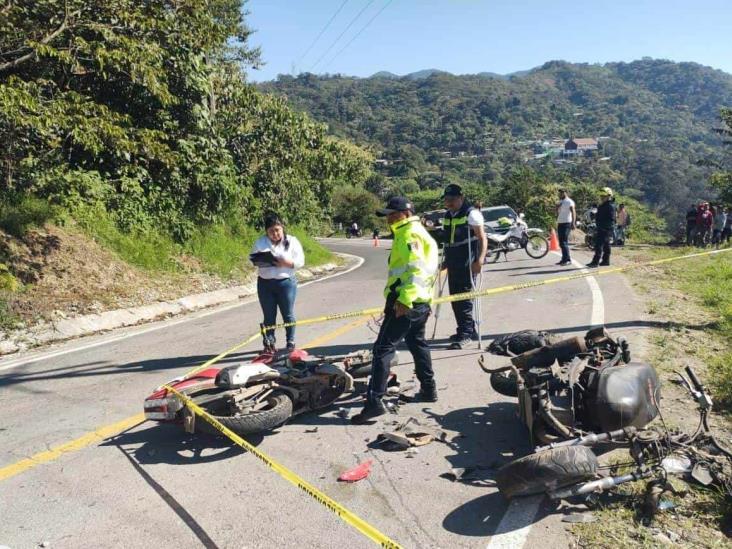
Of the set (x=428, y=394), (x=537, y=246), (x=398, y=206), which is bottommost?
(x=537, y=246)

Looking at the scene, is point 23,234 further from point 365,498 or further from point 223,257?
point 365,498

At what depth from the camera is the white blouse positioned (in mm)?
6770

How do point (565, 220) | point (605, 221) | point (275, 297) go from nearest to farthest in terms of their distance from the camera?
point (275, 297) → point (605, 221) → point (565, 220)

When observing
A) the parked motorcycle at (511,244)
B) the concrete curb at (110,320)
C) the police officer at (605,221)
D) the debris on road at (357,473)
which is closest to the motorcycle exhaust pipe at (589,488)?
the debris on road at (357,473)

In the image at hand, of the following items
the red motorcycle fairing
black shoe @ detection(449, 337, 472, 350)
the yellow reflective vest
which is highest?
the yellow reflective vest

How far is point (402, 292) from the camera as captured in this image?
486 centimetres

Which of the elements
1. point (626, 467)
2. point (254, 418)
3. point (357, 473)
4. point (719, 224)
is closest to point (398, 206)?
point (254, 418)

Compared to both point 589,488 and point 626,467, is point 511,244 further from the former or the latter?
point 589,488

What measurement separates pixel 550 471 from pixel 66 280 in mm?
9423

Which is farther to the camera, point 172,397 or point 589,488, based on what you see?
point 172,397

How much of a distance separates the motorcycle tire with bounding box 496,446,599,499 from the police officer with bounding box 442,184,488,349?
12.7 ft

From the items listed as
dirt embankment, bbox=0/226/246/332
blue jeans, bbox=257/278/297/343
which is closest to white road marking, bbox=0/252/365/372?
dirt embankment, bbox=0/226/246/332

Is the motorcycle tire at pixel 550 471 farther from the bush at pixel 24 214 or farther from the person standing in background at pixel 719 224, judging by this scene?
the person standing in background at pixel 719 224

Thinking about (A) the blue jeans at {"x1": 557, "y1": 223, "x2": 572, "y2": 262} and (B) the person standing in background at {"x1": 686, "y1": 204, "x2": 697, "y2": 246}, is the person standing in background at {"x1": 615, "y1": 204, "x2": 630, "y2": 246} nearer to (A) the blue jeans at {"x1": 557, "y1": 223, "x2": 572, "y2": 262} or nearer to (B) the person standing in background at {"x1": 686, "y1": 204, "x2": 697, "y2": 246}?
(B) the person standing in background at {"x1": 686, "y1": 204, "x2": 697, "y2": 246}
